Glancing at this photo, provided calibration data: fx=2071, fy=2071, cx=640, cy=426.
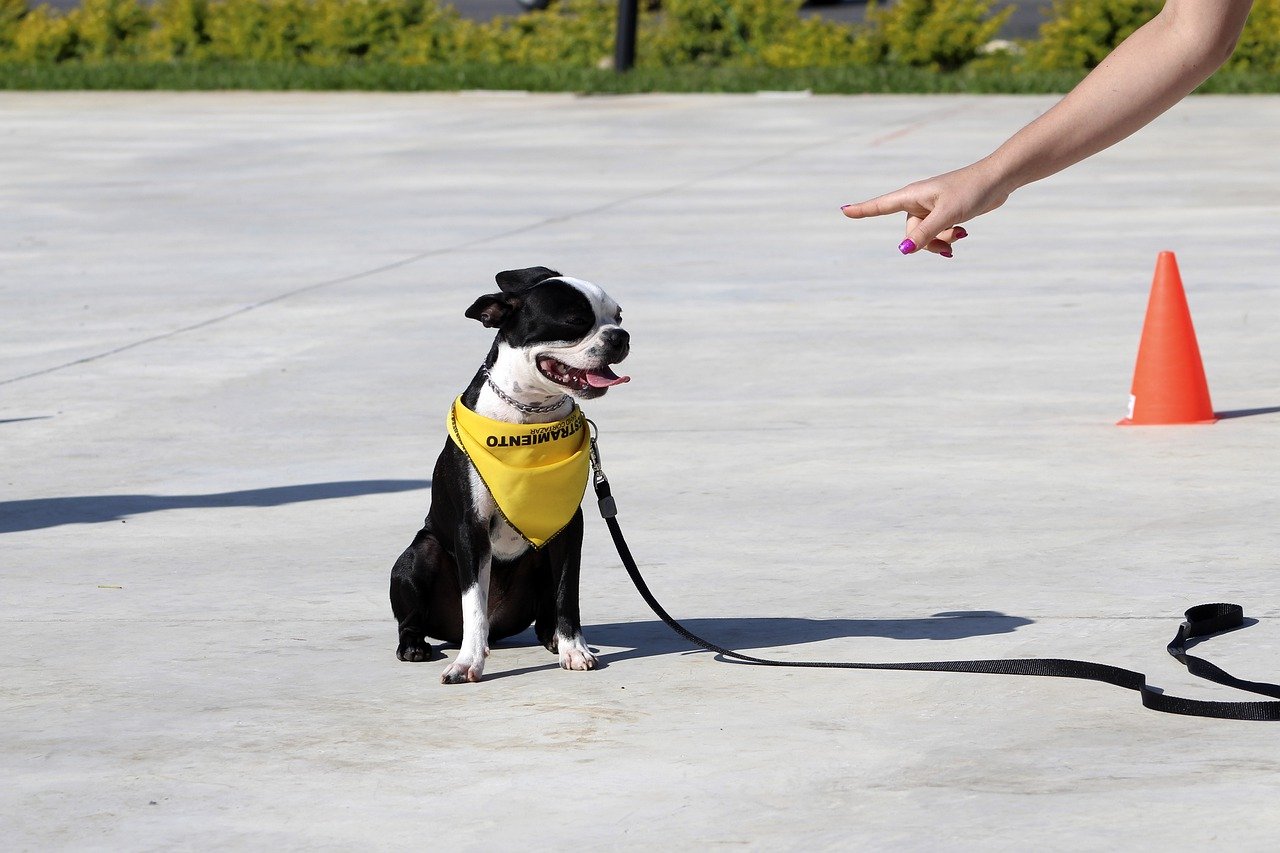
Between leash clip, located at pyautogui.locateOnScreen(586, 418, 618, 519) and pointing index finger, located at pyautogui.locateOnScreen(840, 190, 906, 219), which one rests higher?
pointing index finger, located at pyautogui.locateOnScreen(840, 190, 906, 219)

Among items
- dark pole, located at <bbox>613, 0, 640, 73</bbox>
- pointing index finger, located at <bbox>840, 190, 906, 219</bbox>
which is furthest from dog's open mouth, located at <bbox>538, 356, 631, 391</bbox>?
dark pole, located at <bbox>613, 0, 640, 73</bbox>

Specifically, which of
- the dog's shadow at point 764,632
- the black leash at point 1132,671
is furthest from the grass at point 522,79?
the black leash at point 1132,671

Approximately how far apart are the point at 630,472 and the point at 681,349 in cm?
261

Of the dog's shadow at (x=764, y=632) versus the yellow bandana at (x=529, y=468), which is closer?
the yellow bandana at (x=529, y=468)

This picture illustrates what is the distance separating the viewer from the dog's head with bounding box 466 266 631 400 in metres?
4.86

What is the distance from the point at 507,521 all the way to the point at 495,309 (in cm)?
51

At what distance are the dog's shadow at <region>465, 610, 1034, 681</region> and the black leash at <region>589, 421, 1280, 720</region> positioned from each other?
7 cm

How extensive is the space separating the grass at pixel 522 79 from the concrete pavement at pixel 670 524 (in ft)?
27.1

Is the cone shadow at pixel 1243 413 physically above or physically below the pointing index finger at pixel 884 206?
below

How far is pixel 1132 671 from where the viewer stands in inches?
194

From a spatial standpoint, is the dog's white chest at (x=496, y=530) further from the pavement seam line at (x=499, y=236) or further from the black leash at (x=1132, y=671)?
the pavement seam line at (x=499, y=236)

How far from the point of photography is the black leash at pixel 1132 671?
15.1ft

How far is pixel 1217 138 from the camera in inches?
758

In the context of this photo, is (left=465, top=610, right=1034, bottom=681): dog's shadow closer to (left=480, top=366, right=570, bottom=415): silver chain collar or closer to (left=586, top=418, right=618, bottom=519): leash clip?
(left=586, top=418, right=618, bottom=519): leash clip
